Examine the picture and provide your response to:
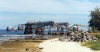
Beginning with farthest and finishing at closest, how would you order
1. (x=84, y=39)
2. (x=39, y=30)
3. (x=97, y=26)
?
1. (x=39, y=30)
2. (x=97, y=26)
3. (x=84, y=39)

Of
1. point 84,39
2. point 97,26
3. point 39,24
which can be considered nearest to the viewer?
point 84,39

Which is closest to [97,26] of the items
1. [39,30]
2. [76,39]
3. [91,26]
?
[91,26]

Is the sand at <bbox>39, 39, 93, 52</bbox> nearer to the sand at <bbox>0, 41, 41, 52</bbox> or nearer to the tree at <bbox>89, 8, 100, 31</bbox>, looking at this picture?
the sand at <bbox>0, 41, 41, 52</bbox>

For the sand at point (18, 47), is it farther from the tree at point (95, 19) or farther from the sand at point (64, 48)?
the tree at point (95, 19)

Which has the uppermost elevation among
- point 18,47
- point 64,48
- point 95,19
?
point 95,19

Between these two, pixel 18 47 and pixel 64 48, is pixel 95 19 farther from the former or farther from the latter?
pixel 64 48

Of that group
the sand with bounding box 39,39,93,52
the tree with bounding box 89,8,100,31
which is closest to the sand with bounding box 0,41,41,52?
the sand with bounding box 39,39,93,52

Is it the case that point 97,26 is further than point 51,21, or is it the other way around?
point 51,21

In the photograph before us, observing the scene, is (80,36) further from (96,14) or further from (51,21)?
(51,21)

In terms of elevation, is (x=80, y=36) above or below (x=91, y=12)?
below

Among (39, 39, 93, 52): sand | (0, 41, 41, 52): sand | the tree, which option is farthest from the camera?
the tree

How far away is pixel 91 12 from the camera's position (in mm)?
124875

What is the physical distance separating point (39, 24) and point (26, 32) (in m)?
9.23

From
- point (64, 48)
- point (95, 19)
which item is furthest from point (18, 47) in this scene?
point (95, 19)
